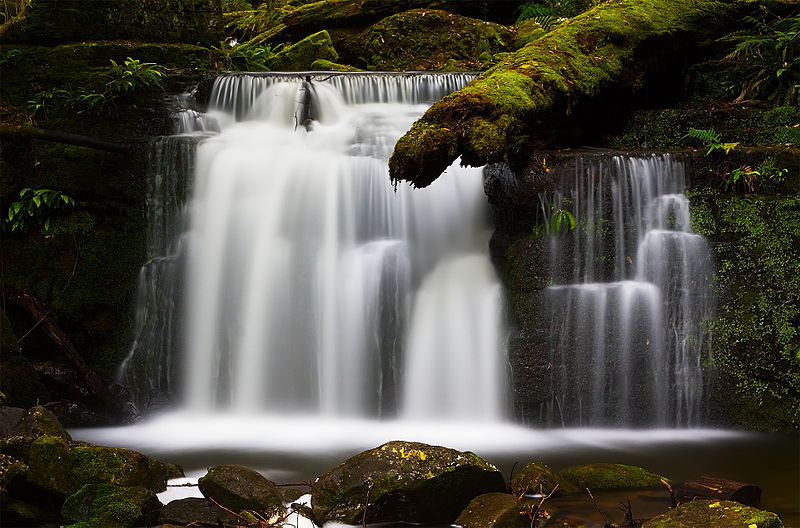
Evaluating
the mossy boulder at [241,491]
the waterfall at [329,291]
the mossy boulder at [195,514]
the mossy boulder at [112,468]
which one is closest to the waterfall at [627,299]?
the waterfall at [329,291]

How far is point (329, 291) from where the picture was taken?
7.72 m

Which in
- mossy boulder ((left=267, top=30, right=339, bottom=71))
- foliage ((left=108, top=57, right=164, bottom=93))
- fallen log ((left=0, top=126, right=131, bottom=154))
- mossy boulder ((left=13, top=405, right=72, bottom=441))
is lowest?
mossy boulder ((left=13, top=405, right=72, bottom=441))

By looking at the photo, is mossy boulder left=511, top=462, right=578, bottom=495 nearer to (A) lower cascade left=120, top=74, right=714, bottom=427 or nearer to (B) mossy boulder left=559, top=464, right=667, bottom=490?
(B) mossy boulder left=559, top=464, right=667, bottom=490

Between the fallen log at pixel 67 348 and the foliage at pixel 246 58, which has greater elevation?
the foliage at pixel 246 58

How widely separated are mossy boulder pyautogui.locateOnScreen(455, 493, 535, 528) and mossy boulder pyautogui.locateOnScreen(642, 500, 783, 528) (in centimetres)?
69

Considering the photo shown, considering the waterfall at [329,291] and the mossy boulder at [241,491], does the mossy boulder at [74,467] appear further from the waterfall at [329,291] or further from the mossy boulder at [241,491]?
the waterfall at [329,291]

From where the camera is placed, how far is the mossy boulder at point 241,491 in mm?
4496

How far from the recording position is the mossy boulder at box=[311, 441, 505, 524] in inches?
177

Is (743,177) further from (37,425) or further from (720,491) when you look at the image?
(37,425)

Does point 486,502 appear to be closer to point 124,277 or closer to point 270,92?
point 124,277

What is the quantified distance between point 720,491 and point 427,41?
986 cm

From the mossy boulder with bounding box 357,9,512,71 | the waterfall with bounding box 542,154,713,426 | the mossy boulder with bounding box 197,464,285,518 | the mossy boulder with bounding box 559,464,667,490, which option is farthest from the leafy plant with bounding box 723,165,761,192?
the mossy boulder with bounding box 357,9,512,71

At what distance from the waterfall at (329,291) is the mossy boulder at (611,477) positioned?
1982mm

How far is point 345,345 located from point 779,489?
404 centimetres
